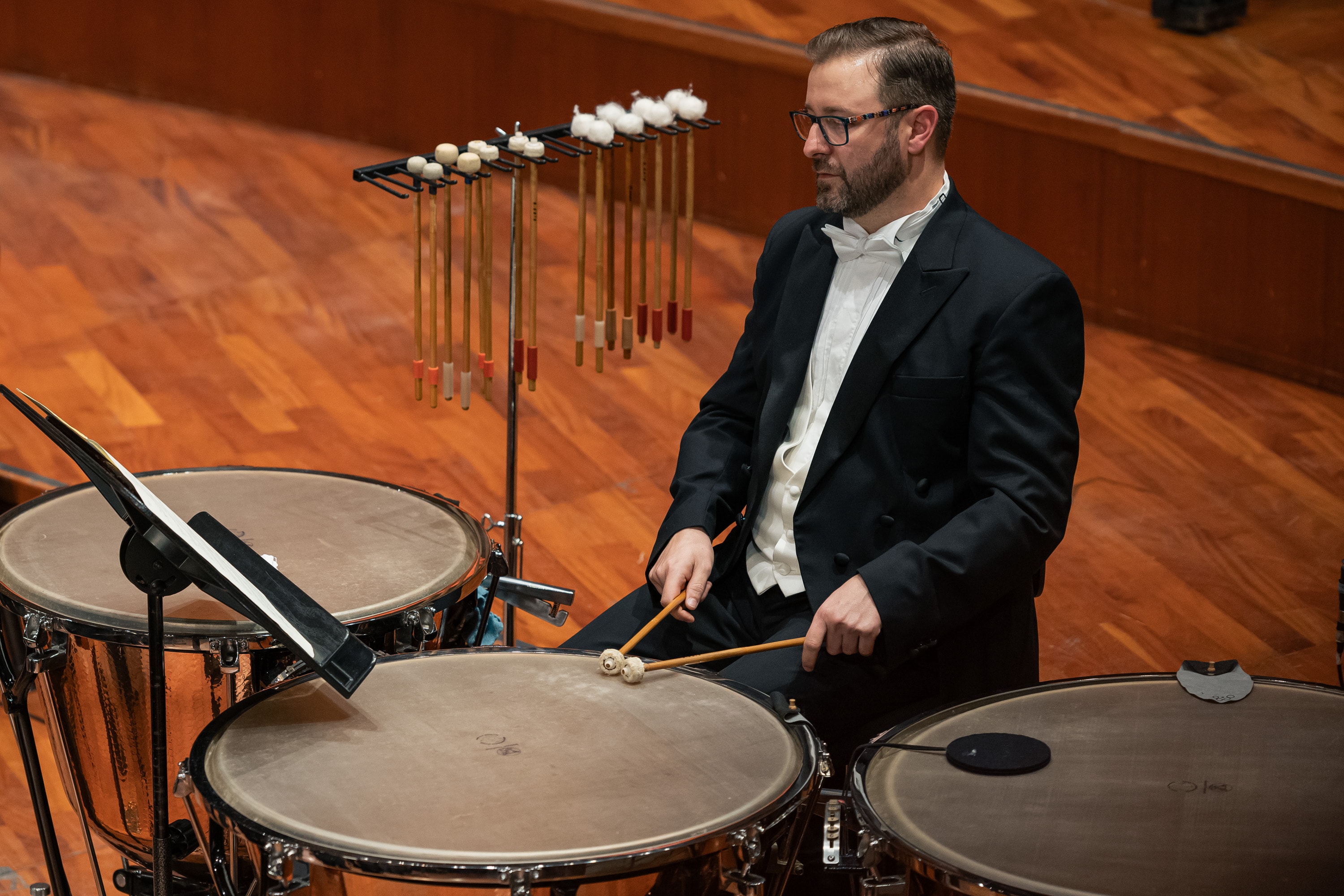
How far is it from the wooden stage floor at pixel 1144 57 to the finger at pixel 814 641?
2096mm

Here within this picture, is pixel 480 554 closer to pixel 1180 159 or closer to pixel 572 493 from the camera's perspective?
pixel 572 493

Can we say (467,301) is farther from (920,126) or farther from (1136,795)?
Result: (1136,795)

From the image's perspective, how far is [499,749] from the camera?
1.54 meters

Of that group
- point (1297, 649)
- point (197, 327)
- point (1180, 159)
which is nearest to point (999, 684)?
point (1297, 649)

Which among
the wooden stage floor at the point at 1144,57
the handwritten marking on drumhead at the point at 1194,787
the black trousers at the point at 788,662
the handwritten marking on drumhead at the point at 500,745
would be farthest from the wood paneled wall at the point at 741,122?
the handwritten marking on drumhead at the point at 500,745

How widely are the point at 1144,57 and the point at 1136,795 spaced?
2.77 metres

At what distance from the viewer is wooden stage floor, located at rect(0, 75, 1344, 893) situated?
2846mm

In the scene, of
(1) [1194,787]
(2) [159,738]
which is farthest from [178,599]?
(1) [1194,787]

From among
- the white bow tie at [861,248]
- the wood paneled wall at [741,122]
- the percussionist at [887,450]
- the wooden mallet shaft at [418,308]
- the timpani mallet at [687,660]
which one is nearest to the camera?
the timpani mallet at [687,660]

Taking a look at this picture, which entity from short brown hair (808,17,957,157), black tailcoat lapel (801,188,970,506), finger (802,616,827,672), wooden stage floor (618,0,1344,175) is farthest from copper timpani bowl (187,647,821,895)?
wooden stage floor (618,0,1344,175)

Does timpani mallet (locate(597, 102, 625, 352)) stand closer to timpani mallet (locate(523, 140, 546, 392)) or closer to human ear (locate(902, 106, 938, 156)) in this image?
timpani mallet (locate(523, 140, 546, 392))

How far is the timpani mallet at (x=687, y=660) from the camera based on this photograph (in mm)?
1655

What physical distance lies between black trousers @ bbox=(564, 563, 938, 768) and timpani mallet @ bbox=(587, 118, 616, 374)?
1.85 ft

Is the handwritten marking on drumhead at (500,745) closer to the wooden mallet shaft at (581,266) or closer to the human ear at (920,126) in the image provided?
the human ear at (920,126)
